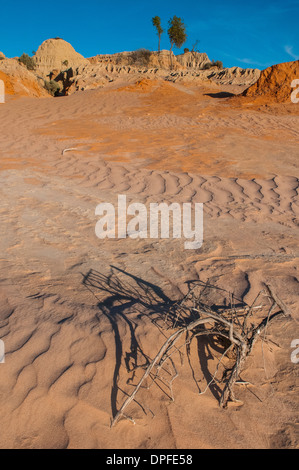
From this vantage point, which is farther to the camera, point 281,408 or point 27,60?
point 27,60

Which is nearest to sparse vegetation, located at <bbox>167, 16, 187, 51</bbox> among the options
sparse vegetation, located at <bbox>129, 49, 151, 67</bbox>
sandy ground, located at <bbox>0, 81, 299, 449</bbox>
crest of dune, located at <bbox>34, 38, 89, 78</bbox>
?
sparse vegetation, located at <bbox>129, 49, 151, 67</bbox>

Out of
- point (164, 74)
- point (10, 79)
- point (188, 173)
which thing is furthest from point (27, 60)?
point (188, 173)

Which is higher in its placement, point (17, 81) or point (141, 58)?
point (141, 58)

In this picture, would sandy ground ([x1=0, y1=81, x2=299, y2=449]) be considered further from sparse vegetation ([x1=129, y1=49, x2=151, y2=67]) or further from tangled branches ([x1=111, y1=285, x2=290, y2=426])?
sparse vegetation ([x1=129, y1=49, x2=151, y2=67])

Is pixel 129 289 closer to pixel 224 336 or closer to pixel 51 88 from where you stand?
pixel 224 336

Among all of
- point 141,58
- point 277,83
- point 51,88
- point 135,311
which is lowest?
point 135,311

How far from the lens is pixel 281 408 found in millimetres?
1442

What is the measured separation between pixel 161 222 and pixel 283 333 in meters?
1.89

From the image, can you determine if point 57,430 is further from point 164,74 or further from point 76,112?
point 164,74

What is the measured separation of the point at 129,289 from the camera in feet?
7.32

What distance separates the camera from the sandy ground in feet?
4.43

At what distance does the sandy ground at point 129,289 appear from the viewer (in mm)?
1350

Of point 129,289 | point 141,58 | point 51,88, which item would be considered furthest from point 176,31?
point 129,289

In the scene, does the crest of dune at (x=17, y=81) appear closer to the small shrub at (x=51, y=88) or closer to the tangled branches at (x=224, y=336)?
the small shrub at (x=51, y=88)
